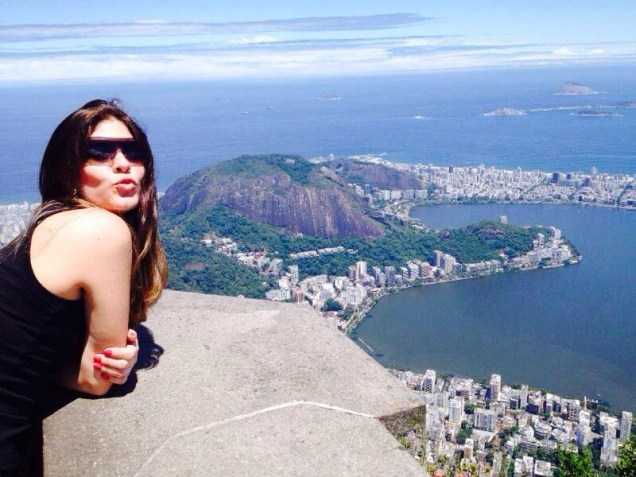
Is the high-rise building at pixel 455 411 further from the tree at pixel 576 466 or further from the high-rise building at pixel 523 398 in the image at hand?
the tree at pixel 576 466

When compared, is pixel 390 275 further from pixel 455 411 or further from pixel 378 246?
pixel 455 411

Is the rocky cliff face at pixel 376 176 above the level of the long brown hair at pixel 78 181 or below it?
below

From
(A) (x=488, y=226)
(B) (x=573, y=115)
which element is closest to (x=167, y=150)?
(A) (x=488, y=226)

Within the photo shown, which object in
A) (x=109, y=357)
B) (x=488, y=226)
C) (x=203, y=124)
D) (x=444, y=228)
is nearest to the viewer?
(x=109, y=357)

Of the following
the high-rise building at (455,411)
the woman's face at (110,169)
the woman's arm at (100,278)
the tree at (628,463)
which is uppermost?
the woman's face at (110,169)

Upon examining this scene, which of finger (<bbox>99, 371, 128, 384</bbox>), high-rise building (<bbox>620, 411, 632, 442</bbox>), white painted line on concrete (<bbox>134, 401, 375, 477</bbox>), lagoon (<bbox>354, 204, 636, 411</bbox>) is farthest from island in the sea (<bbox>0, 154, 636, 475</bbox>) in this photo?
finger (<bbox>99, 371, 128, 384</bbox>)

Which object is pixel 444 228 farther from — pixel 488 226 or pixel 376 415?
pixel 376 415

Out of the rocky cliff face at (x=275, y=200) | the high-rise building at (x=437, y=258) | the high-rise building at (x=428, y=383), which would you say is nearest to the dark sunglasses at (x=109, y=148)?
the high-rise building at (x=428, y=383)

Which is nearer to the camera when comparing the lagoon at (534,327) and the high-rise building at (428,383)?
the high-rise building at (428,383)
